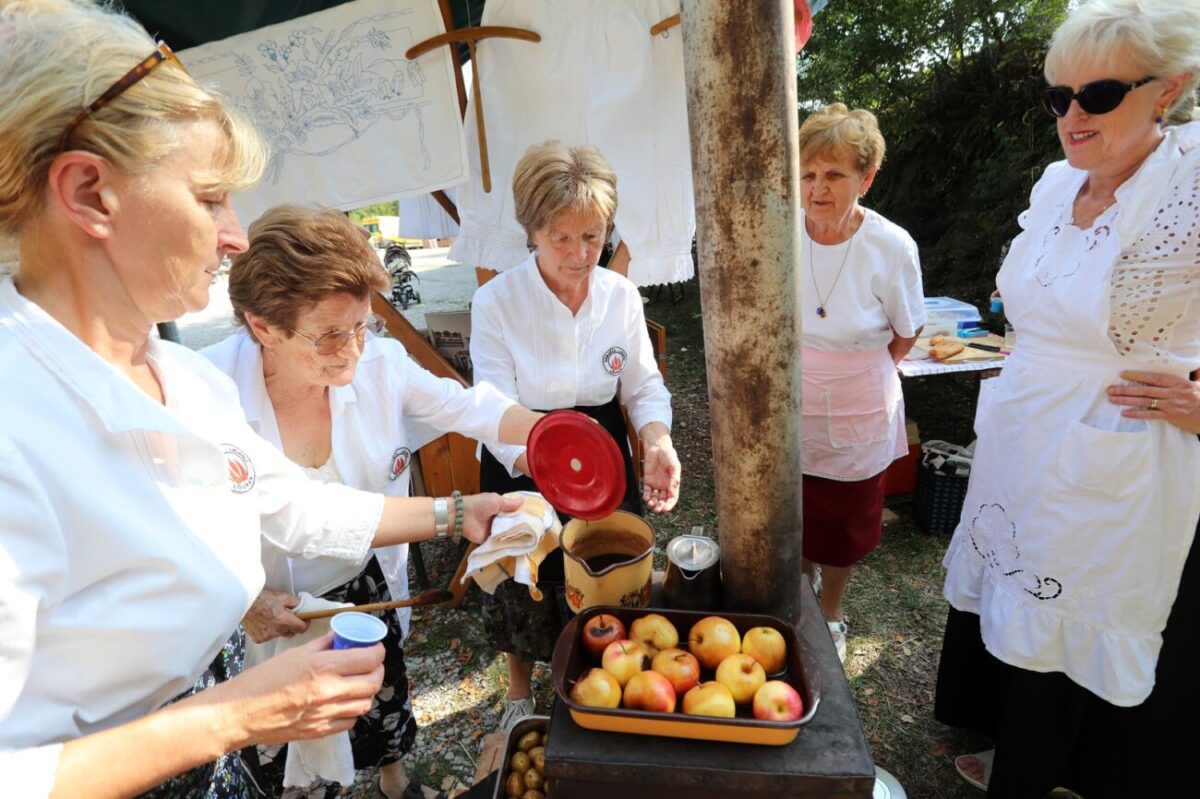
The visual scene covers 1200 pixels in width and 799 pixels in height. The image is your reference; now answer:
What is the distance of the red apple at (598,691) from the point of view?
1.19 m

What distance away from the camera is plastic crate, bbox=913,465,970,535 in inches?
161

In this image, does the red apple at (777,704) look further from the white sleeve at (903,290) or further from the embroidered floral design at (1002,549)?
the white sleeve at (903,290)

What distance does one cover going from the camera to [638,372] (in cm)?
258

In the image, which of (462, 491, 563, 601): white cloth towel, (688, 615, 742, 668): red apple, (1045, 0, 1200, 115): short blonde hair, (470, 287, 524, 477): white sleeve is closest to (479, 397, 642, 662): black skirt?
(470, 287, 524, 477): white sleeve

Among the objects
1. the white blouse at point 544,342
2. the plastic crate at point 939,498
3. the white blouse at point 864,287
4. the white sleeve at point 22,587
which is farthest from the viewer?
the plastic crate at point 939,498

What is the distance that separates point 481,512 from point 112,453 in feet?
3.39

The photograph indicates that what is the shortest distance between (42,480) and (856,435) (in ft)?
9.06

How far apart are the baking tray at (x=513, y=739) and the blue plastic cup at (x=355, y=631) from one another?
73 cm

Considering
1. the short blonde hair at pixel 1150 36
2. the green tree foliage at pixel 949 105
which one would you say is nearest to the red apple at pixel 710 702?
the short blonde hair at pixel 1150 36

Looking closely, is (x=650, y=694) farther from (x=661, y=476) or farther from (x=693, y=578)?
(x=661, y=476)

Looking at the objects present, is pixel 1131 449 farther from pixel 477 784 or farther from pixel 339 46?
pixel 339 46

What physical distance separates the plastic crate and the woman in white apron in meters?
1.28

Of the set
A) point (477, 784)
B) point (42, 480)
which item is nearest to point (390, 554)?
point (477, 784)

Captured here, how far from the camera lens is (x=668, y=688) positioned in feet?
3.92
